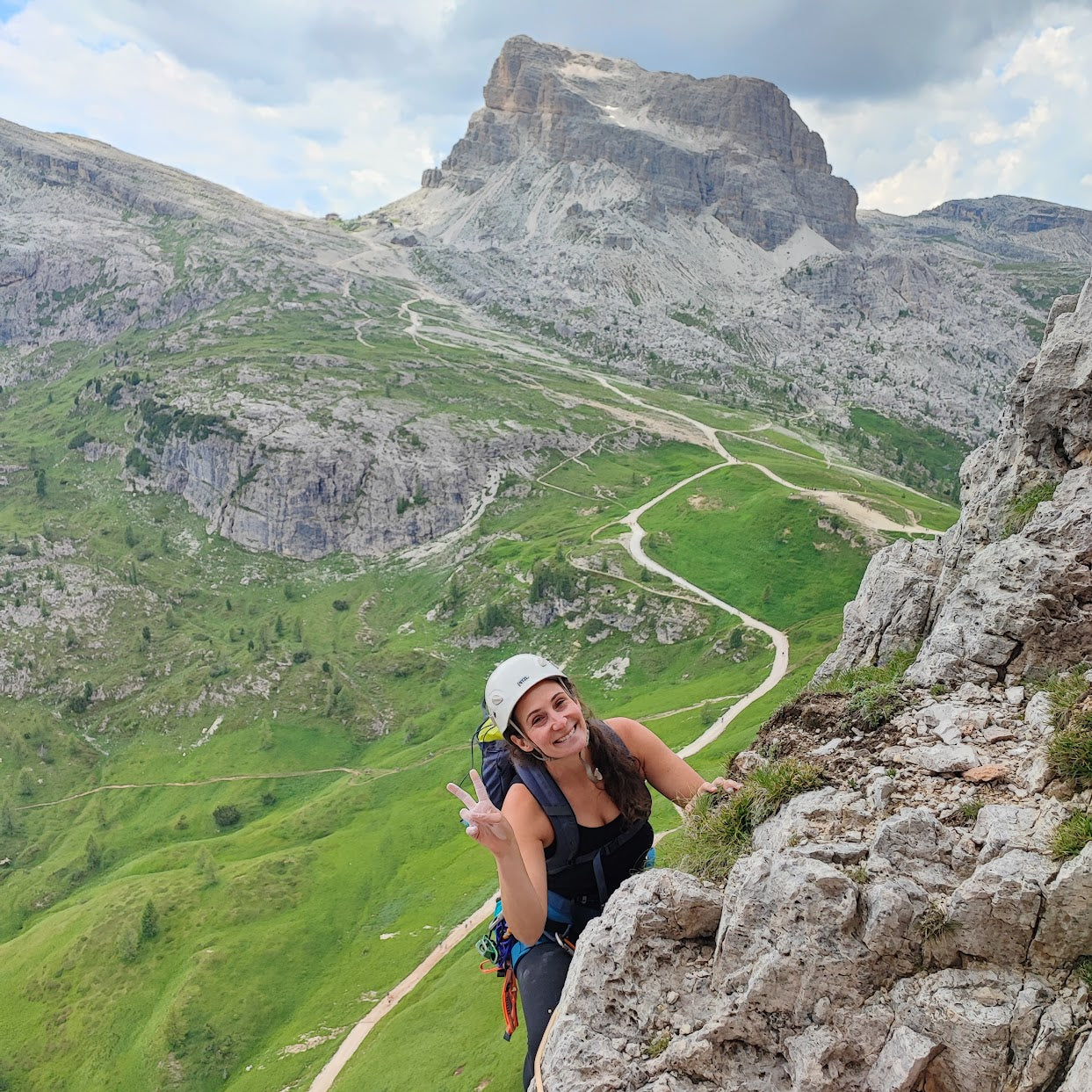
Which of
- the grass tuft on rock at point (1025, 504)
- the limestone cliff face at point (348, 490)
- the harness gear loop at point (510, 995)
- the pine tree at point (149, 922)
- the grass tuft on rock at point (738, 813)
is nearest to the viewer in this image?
the harness gear loop at point (510, 995)

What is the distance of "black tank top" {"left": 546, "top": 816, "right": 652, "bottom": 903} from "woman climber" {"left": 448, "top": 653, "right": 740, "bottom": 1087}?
2cm

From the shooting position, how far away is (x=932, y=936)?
873 cm

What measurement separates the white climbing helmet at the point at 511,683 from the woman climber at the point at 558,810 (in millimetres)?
14

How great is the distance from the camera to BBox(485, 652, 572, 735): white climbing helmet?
992 cm

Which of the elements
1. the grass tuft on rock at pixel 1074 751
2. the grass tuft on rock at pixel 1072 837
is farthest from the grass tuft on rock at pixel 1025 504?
the grass tuft on rock at pixel 1072 837

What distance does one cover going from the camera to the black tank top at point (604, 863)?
10617mm

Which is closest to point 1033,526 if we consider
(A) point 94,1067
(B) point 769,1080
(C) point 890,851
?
(C) point 890,851

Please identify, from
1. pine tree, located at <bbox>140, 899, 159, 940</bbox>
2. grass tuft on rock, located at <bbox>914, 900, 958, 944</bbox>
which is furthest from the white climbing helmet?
pine tree, located at <bbox>140, 899, 159, 940</bbox>

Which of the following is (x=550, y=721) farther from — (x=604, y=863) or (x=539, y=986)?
(x=539, y=986)

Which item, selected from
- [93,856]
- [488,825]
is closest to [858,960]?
[488,825]

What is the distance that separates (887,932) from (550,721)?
4.70 metres

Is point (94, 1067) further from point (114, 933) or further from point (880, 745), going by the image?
point (880, 745)

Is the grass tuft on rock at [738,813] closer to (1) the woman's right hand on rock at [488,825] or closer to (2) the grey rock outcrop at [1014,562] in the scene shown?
(1) the woman's right hand on rock at [488,825]

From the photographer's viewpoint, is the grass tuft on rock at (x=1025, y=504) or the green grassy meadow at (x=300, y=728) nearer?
the grass tuft on rock at (x=1025, y=504)
